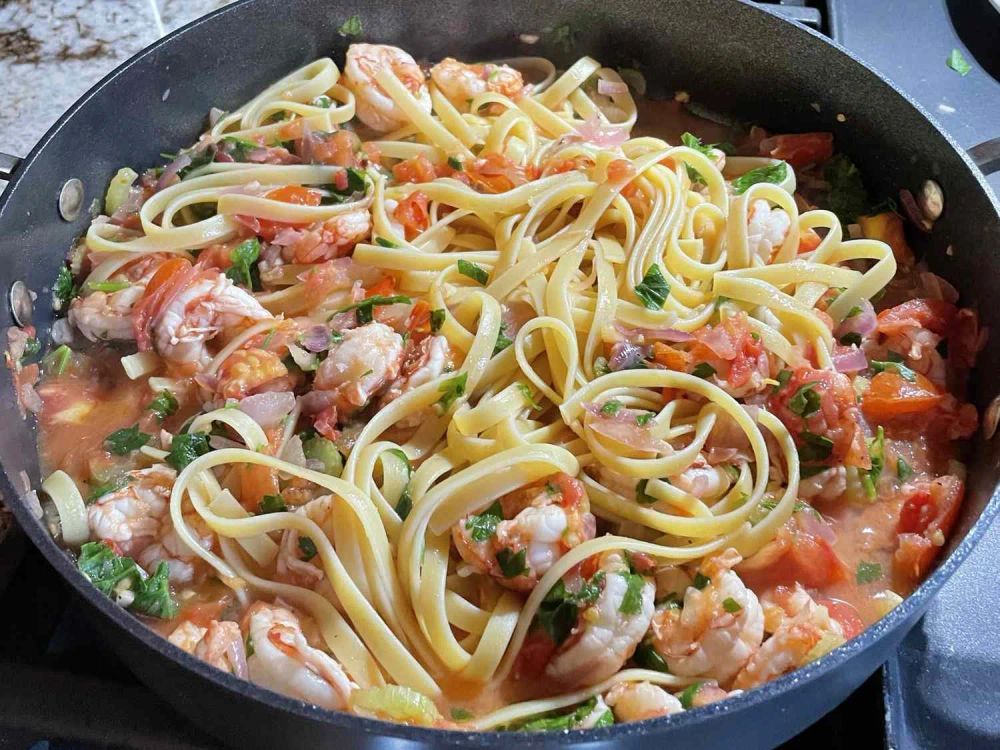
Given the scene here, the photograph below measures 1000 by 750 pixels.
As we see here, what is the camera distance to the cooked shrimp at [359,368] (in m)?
2.96

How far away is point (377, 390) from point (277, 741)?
3.68ft

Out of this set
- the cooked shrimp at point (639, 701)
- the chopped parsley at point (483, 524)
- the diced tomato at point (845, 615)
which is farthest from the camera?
the chopped parsley at point (483, 524)

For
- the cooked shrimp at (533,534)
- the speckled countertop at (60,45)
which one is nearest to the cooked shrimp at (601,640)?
the cooked shrimp at (533,534)

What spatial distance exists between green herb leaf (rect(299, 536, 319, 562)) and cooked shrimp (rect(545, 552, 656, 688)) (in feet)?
2.47

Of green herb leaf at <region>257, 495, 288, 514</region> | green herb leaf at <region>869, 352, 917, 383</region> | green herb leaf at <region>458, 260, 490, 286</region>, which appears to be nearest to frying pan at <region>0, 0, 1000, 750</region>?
green herb leaf at <region>869, 352, 917, 383</region>

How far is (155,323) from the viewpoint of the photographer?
3113mm

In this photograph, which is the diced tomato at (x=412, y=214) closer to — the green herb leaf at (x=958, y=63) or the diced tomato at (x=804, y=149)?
the diced tomato at (x=804, y=149)

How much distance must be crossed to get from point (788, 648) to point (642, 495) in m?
0.64

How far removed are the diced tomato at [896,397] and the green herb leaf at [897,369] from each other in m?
0.01

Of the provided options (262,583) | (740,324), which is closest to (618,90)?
(740,324)

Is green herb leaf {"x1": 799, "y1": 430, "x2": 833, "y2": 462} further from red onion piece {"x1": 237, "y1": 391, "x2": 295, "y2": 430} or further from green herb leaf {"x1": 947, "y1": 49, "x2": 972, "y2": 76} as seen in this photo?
green herb leaf {"x1": 947, "y1": 49, "x2": 972, "y2": 76}

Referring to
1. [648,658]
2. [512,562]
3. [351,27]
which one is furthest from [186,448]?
[351,27]

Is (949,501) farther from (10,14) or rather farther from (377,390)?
(10,14)

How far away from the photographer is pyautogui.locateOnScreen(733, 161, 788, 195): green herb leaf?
3.62 m
